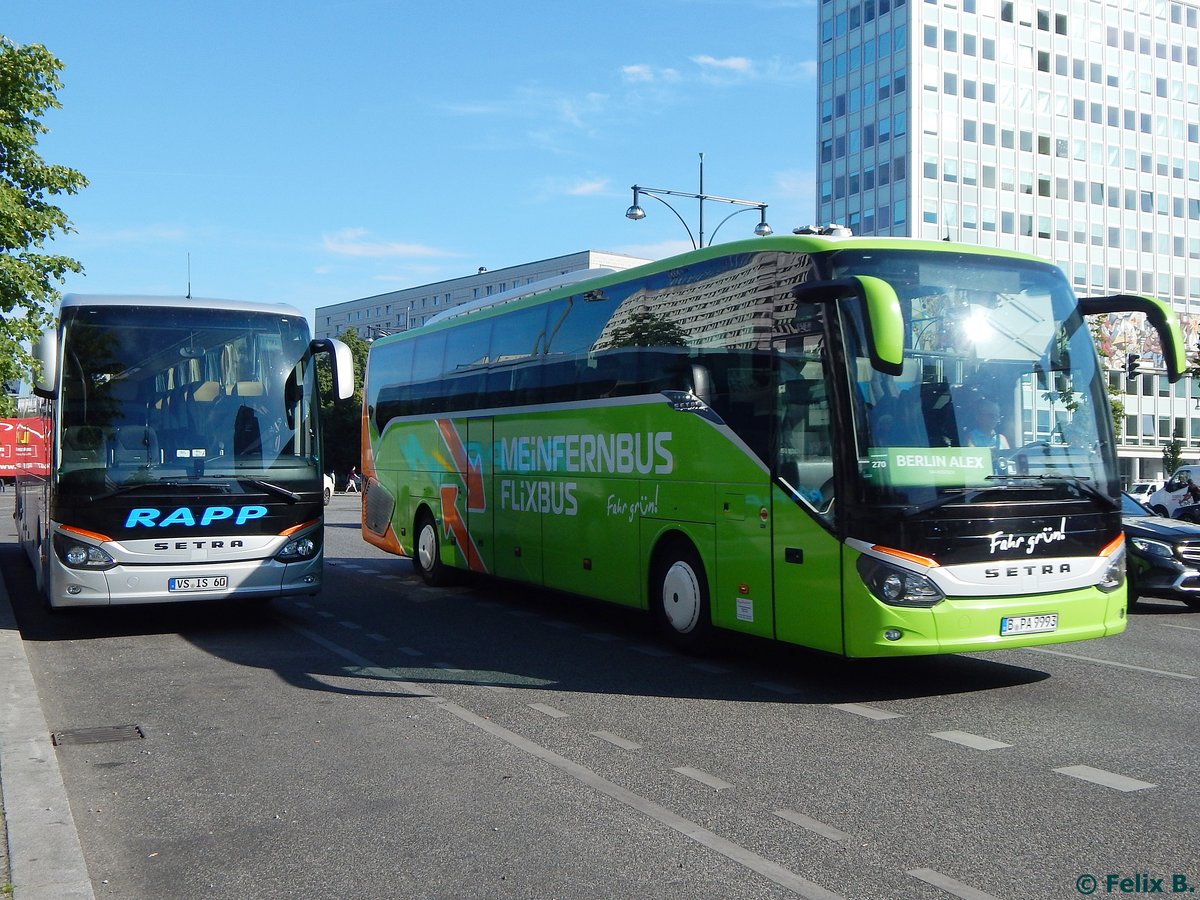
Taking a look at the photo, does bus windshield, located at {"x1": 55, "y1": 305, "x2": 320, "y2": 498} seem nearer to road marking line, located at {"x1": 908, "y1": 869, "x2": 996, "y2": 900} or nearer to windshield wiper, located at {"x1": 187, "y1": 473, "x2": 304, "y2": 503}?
windshield wiper, located at {"x1": 187, "y1": 473, "x2": 304, "y2": 503}

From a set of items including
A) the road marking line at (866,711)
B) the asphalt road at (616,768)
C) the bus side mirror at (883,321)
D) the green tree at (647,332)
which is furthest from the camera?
the green tree at (647,332)

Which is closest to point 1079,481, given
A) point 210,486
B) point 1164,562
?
point 1164,562

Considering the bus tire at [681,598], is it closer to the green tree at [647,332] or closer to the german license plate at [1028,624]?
the green tree at [647,332]

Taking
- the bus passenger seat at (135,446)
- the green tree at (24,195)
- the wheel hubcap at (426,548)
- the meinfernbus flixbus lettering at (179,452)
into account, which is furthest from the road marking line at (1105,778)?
the green tree at (24,195)

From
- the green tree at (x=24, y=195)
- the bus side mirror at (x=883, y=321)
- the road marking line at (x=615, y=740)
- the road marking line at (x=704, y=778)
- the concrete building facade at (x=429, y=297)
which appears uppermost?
the concrete building facade at (x=429, y=297)

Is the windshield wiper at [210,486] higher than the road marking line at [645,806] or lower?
higher

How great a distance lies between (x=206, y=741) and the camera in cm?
736

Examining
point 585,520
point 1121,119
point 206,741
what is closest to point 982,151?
point 1121,119

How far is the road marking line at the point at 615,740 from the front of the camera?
7117 mm

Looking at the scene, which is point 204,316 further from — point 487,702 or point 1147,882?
point 1147,882

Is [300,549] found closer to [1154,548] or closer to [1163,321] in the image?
[1163,321]

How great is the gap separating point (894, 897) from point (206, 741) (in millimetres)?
4471

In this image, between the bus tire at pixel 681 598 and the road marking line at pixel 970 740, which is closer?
the road marking line at pixel 970 740

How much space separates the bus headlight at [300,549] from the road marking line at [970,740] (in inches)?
261
